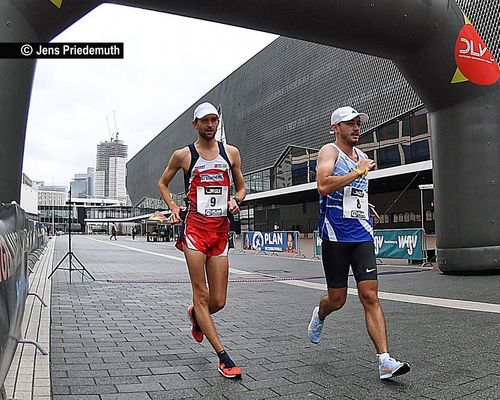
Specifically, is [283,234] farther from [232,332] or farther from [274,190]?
[274,190]

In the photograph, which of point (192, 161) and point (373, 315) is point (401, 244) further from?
point (192, 161)

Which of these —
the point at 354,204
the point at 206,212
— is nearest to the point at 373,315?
the point at 354,204

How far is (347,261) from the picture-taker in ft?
13.9

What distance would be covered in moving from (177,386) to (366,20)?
24.0 feet

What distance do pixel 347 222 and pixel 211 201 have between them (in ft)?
3.58

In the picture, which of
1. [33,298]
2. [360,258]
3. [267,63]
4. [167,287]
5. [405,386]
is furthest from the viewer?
[267,63]

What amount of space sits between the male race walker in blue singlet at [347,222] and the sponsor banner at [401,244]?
461 inches

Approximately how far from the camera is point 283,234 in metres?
24.7

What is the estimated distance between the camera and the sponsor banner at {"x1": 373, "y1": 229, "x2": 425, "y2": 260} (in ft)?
51.1

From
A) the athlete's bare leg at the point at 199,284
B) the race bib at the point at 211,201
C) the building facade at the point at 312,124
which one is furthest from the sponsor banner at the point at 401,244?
the athlete's bare leg at the point at 199,284

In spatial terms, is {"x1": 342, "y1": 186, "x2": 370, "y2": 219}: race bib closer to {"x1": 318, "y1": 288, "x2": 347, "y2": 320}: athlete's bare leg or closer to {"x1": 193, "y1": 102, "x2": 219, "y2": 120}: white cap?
{"x1": 318, "y1": 288, "x2": 347, "y2": 320}: athlete's bare leg

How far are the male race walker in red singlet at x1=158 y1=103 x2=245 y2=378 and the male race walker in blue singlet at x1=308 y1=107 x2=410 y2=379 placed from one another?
0.76 metres

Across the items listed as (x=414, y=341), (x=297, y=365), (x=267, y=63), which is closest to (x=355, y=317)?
(x=414, y=341)

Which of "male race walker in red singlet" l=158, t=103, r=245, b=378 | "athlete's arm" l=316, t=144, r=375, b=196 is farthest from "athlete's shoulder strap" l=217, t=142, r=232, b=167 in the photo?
"athlete's arm" l=316, t=144, r=375, b=196
